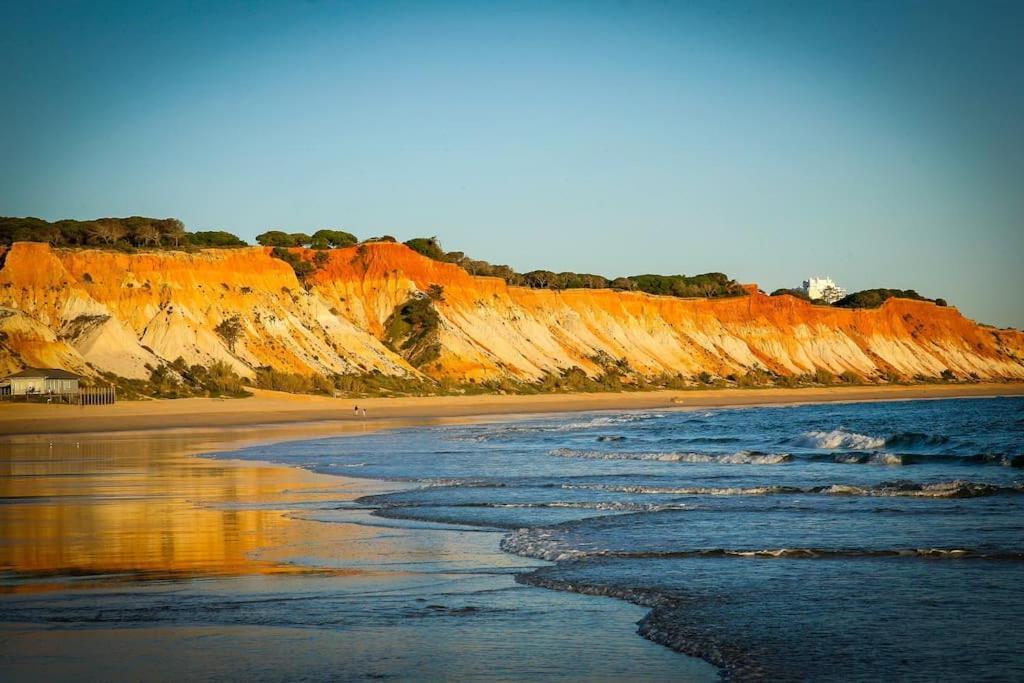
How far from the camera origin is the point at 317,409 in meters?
50.1

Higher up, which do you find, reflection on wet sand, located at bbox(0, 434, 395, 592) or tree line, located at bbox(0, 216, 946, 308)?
tree line, located at bbox(0, 216, 946, 308)

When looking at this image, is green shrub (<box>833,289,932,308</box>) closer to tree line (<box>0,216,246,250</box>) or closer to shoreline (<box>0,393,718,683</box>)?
tree line (<box>0,216,246,250</box>)

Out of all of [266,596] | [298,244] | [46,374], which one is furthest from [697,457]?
[298,244]

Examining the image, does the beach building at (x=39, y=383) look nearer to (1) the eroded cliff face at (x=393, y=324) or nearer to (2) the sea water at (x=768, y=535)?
(1) the eroded cliff face at (x=393, y=324)

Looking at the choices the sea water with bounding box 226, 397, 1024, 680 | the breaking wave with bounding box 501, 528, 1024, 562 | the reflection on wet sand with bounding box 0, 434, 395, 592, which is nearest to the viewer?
the sea water with bounding box 226, 397, 1024, 680

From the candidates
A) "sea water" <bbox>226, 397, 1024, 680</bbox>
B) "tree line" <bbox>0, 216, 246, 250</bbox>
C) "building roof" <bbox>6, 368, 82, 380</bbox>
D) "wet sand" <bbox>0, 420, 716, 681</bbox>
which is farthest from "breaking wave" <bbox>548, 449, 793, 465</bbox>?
"tree line" <bbox>0, 216, 246, 250</bbox>

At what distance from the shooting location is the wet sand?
22.6 ft

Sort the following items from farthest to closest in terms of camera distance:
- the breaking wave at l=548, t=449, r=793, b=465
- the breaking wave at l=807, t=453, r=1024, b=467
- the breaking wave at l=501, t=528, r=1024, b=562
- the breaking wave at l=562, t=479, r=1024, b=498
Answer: the breaking wave at l=548, t=449, r=793, b=465
the breaking wave at l=807, t=453, r=1024, b=467
the breaking wave at l=562, t=479, r=1024, b=498
the breaking wave at l=501, t=528, r=1024, b=562

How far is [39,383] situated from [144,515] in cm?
3272

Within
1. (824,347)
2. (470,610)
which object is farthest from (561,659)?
(824,347)

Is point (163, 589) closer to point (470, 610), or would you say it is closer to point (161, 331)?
point (470, 610)

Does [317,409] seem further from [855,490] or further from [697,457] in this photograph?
[855,490]

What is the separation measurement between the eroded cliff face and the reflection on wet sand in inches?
1112

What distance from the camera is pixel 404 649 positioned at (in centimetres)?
729
